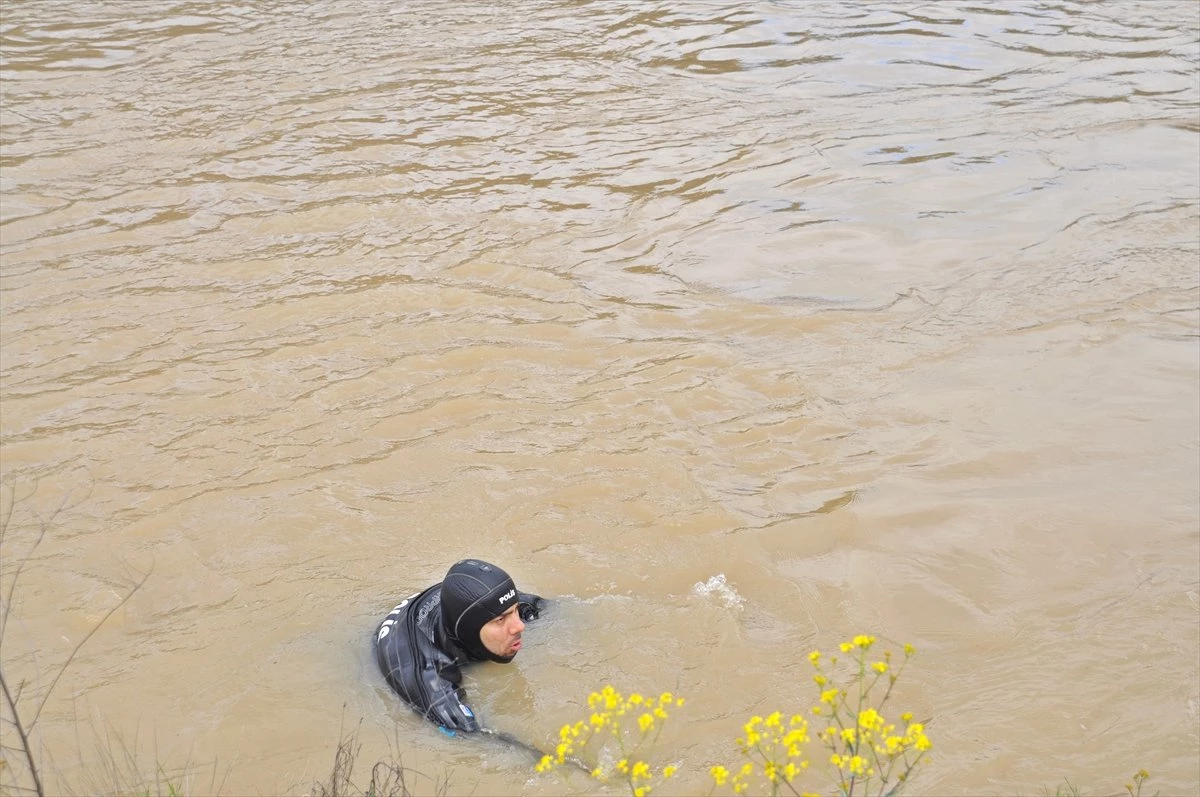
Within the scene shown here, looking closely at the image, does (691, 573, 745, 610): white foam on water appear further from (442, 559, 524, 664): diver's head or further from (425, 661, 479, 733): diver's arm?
(425, 661, 479, 733): diver's arm

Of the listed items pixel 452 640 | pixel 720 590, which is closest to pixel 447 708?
pixel 452 640

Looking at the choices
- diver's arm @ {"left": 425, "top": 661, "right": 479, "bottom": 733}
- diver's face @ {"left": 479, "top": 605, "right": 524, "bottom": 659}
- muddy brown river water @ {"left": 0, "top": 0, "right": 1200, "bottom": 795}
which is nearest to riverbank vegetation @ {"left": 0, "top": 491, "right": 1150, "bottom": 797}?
muddy brown river water @ {"left": 0, "top": 0, "right": 1200, "bottom": 795}

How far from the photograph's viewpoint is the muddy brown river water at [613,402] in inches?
198

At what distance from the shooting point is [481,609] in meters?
4.89

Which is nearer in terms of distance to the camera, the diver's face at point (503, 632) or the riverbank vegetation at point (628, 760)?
the riverbank vegetation at point (628, 760)

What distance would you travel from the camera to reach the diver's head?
4.89 meters

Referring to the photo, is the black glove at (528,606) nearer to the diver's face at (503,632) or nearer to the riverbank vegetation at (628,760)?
the diver's face at (503,632)

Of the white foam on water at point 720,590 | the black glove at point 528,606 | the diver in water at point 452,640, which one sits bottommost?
the white foam on water at point 720,590

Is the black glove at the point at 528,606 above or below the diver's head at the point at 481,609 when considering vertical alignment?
below

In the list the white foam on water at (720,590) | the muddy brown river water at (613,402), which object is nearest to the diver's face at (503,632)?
the muddy brown river water at (613,402)

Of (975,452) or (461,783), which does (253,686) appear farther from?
(975,452)

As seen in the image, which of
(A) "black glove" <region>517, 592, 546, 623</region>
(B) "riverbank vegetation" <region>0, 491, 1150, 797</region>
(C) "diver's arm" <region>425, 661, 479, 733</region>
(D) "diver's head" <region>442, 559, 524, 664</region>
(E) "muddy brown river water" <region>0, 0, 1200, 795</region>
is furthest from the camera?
(A) "black glove" <region>517, 592, 546, 623</region>

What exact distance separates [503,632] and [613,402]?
2452 mm

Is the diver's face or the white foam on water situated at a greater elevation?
the diver's face
